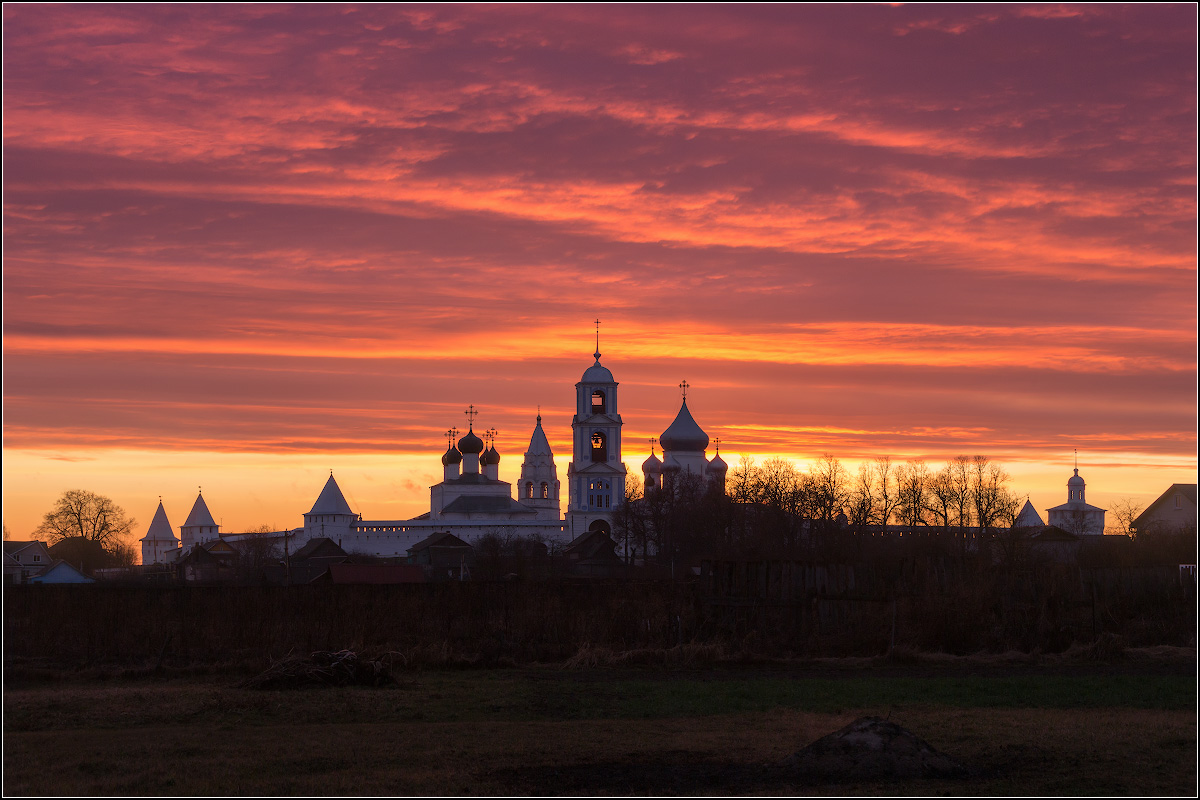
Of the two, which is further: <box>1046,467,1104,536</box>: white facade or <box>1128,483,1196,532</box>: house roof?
<box>1046,467,1104,536</box>: white facade

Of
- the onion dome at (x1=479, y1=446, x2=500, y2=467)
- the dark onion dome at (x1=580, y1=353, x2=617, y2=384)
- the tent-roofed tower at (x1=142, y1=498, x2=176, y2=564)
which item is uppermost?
the dark onion dome at (x1=580, y1=353, x2=617, y2=384)

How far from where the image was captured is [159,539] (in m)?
139

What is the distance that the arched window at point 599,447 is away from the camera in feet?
370

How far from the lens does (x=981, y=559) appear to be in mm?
26125

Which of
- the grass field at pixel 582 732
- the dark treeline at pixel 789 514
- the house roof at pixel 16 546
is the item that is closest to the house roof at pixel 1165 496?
the dark treeline at pixel 789 514

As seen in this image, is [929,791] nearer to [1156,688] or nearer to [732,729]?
[732,729]

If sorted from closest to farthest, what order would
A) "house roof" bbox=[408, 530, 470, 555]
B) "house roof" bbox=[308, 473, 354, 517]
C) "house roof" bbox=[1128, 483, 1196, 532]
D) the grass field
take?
1. the grass field
2. "house roof" bbox=[1128, 483, 1196, 532]
3. "house roof" bbox=[408, 530, 470, 555]
4. "house roof" bbox=[308, 473, 354, 517]

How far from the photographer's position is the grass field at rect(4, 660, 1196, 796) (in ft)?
36.9

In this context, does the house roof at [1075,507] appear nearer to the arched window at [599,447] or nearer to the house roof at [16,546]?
the arched window at [599,447]

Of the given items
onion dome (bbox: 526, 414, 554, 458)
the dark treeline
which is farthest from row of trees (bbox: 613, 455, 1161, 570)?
onion dome (bbox: 526, 414, 554, 458)

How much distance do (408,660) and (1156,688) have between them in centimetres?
1189

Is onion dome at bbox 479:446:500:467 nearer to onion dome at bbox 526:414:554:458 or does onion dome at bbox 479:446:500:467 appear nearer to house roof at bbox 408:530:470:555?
onion dome at bbox 526:414:554:458

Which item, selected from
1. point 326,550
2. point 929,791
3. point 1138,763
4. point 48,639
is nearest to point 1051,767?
point 1138,763

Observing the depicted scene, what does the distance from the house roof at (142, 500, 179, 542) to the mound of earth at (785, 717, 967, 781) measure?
449 feet
